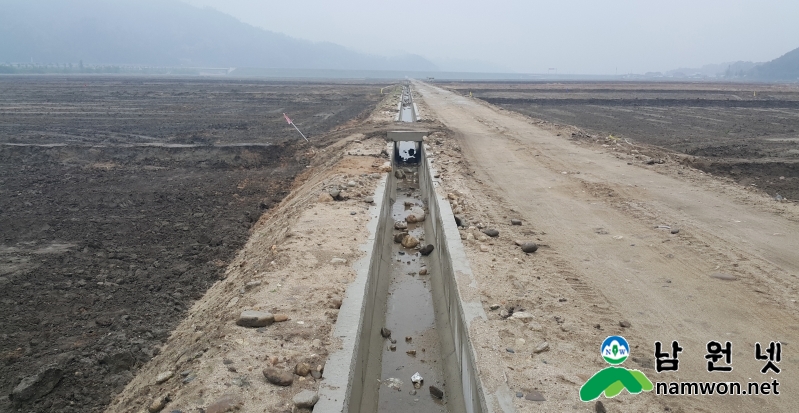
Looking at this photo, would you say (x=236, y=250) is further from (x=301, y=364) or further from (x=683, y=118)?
(x=683, y=118)

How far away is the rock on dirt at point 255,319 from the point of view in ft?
17.0

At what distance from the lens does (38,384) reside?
4871 millimetres

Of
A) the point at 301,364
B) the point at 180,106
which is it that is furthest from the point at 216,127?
the point at 301,364

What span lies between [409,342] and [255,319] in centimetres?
192

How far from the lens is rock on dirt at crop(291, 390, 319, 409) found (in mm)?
3996

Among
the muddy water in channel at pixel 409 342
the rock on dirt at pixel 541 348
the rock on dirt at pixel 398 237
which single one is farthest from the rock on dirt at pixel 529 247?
the rock on dirt at pixel 398 237

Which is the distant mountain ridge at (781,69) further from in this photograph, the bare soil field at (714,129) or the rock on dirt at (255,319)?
the rock on dirt at (255,319)

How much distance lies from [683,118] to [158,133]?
2602 centimetres

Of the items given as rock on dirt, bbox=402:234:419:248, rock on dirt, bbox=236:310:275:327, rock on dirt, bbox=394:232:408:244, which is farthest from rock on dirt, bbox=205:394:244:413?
rock on dirt, bbox=394:232:408:244

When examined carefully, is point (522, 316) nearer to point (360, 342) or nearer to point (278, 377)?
point (360, 342)

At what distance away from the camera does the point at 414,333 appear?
6566 millimetres

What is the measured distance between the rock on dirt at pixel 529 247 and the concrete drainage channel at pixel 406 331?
2.70 ft

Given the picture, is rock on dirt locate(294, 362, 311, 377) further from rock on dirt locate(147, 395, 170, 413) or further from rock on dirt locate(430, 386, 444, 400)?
rock on dirt locate(430, 386, 444, 400)

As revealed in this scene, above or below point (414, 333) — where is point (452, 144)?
above
